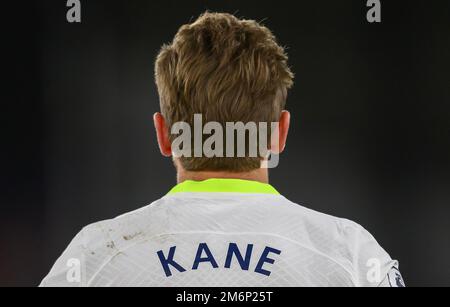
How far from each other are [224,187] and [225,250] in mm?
91

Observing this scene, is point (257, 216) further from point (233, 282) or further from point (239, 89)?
point (239, 89)

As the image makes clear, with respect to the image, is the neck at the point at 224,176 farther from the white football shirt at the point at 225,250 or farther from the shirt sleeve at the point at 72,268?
the shirt sleeve at the point at 72,268

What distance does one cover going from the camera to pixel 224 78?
89 centimetres

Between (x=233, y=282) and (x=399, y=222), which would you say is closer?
(x=233, y=282)

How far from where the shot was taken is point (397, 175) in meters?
2.68

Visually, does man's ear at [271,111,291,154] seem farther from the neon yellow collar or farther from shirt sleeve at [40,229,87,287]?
shirt sleeve at [40,229,87,287]

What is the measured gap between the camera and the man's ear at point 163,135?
92 centimetres

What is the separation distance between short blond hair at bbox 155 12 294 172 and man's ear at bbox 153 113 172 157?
14mm

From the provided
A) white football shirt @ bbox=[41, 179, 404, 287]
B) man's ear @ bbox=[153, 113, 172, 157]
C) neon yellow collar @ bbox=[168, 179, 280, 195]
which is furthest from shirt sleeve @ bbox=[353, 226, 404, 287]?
man's ear @ bbox=[153, 113, 172, 157]

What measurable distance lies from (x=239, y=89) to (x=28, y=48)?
1893mm

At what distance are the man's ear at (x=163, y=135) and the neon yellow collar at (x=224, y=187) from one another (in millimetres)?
96

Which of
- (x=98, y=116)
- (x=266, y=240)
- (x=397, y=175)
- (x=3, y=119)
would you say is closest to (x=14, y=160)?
(x=3, y=119)

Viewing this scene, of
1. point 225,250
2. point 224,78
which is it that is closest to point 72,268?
point 225,250

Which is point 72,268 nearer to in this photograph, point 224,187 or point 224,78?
point 224,187
